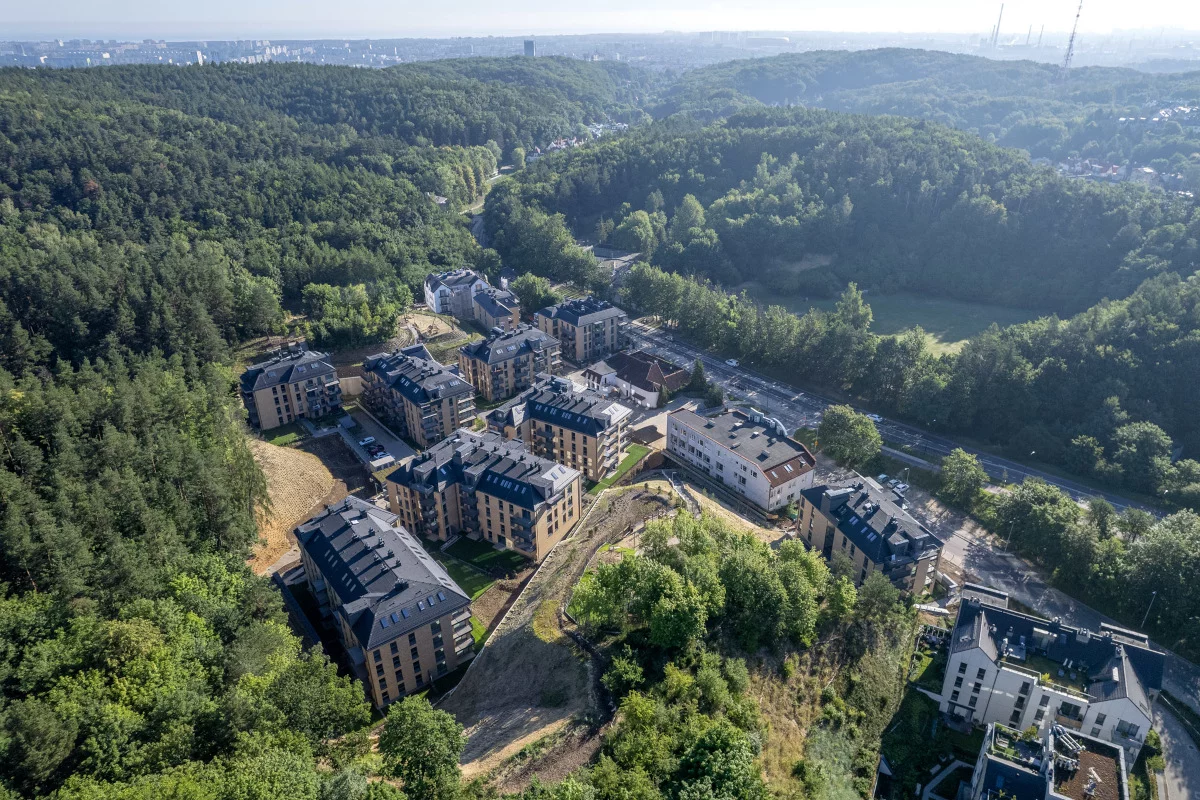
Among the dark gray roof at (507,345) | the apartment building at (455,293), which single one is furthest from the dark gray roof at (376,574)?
the apartment building at (455,293)

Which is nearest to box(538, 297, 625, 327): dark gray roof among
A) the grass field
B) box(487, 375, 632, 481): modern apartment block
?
box(487, 375, 632, 481): modern apartment block

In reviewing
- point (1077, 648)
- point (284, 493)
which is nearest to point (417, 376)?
point (284, 493)

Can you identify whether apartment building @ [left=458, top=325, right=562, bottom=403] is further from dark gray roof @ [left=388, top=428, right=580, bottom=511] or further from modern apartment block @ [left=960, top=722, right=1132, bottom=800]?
modern apartment block @ [left=960, top=722, right=1132, bottom=800]

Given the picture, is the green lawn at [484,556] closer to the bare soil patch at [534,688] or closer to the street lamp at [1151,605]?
the bare soil patch at [534,688]

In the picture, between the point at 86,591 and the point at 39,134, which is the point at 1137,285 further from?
the point at 39,134

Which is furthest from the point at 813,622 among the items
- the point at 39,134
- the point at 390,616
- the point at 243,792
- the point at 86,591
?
the point at 39,134
